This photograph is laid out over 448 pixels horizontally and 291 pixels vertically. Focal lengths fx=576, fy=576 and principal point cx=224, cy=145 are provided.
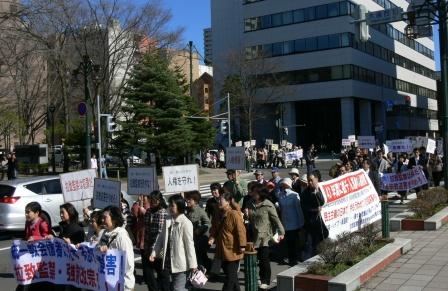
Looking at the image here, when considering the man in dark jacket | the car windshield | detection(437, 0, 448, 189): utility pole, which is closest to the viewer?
the car windshield

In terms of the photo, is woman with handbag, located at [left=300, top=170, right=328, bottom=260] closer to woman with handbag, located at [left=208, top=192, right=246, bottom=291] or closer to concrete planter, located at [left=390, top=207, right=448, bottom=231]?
woman with handbag, located at [left=208, top=192, right=246, bottom=291]

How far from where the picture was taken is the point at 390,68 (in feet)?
280

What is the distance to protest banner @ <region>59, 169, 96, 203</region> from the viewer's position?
11.9 metres

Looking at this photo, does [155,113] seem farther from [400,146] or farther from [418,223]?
[418,223]

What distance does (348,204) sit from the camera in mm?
9945

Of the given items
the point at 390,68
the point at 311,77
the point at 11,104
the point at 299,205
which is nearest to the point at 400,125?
the point at 390,68

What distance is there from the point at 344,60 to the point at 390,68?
19711 mm

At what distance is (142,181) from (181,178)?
1.60 meters

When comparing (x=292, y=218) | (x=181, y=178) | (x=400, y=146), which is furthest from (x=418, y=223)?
(x=400, y=146)

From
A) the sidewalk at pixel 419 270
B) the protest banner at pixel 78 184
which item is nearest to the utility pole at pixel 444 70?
the sidewalk at pixel 419 270

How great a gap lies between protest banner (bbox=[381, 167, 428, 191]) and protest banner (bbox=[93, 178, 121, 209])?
1056 cm

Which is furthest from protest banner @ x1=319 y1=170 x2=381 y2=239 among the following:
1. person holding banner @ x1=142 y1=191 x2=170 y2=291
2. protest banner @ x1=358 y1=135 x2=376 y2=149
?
protest banner @ x1=358 y1=135 x2=376 y2=149

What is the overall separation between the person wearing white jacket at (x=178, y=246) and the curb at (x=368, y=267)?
1.86 metres

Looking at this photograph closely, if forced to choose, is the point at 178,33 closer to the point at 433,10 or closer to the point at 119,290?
the point at 433,10
